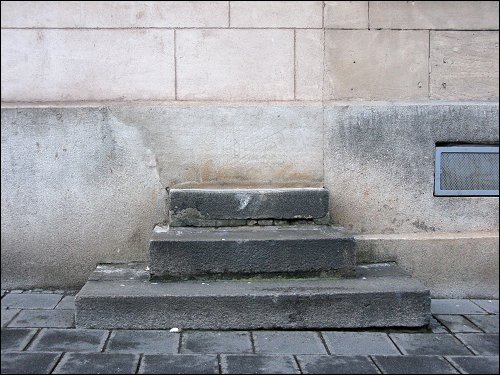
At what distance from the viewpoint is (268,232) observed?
493cm

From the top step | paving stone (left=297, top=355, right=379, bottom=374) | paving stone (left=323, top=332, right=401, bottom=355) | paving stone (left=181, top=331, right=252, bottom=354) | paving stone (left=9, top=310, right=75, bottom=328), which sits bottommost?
paving stone (left=297, top=355, right=379, bottom=374)

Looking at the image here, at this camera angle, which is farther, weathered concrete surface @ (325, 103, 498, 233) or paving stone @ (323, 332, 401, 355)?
weathered concrete surface @ (325, 103, 498, 233)

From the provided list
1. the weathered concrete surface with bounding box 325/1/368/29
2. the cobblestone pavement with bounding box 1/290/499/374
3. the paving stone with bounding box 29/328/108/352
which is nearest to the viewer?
the cobblestone pavement with bounding box 1/290/499/374

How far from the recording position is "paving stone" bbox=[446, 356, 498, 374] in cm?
389

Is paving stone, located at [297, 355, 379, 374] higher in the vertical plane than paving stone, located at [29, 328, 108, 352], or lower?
lower

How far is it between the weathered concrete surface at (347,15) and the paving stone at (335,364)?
2.70 metres

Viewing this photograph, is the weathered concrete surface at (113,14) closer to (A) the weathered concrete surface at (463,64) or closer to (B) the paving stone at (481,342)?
(A) the weathered concrete surface at (463,64)

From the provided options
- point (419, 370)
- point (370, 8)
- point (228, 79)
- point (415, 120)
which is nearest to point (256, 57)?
point (228, 79)

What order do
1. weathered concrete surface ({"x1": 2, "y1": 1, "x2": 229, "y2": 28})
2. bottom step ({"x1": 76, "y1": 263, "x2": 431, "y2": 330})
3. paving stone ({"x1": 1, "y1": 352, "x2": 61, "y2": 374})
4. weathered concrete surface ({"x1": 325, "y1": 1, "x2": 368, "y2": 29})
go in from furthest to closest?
weathered concrete surface ({"x1": 325, "y1": 1, "x2": 368, "y2": 29}) < weathered concrete surface ({"x1": 2, "y1": 1, "x2": 229, "y2": 28}) < bottom step ({"x1": 76, "y1": 263, "x2": 431, "y2": 330}) < paving stone ({"x1": 1, "y1": 352, "x2": 61, "y2": 374})

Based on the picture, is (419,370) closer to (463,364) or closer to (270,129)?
(463,364)

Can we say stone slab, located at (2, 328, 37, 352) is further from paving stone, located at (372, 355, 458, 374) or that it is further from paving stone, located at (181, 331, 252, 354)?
paving stone, located at (372, 355, 458, 374)

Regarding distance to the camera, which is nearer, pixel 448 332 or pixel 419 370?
pixel 419 370

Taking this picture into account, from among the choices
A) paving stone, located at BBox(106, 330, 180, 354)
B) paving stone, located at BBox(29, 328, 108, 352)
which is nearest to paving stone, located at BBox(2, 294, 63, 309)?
paving stone, located at BBox(29, 328, 108, 352)

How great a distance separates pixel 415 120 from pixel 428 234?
3.18 feet
